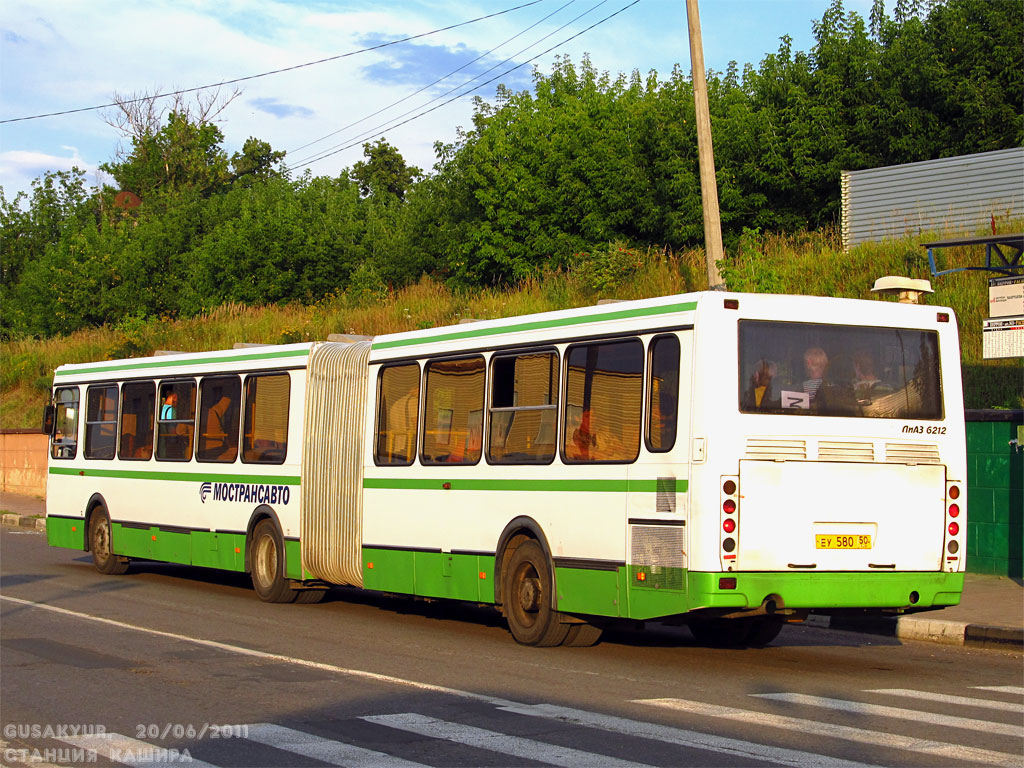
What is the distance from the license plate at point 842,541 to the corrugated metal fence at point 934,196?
47.5 ft

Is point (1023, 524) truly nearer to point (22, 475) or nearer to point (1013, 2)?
point (1013, 2)

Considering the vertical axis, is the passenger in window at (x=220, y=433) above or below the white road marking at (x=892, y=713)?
above

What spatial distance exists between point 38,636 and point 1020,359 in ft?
44.4

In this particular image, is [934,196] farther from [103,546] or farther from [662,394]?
[662,394]

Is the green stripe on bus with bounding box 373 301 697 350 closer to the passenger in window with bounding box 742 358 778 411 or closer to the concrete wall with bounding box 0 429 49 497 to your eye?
the passenger in window with bounding box 742 358 778 411

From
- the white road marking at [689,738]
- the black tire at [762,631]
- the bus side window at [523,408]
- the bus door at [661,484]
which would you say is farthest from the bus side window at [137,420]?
the white road marking at [689,738]

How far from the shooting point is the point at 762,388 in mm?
10172

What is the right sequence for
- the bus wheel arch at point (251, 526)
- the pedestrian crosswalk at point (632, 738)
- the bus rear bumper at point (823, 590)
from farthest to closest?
1. the bus wheel arch at point (251, 526)
2. the bus rear bumper at point (823, 590)
3. the pedestrian crosswalk at point (632, 738)

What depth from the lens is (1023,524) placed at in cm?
1552

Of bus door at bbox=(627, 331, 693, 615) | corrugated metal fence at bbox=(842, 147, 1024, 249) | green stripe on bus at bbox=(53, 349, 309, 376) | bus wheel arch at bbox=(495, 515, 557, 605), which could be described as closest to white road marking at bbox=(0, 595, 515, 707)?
bus door at bbox=(627, 331, 693, 615)

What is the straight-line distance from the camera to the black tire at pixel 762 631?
12.0 meters

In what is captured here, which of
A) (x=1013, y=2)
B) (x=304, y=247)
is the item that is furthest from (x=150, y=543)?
(x=304, y=247)

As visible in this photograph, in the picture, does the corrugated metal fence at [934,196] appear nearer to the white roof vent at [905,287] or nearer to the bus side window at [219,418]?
the white roof vent at [905,287]

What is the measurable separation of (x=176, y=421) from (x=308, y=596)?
357 cm
